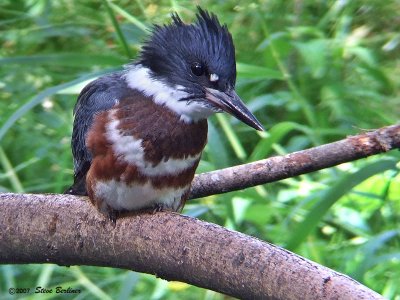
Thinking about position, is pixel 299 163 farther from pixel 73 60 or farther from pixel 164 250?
pixel 73 60

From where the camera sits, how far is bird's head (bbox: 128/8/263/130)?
1921 mm

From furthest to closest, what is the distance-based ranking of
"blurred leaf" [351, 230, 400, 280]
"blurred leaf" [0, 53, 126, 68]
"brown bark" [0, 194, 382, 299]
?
"blurred leaf" [0, 53, 126, 68]
"blurred leaf" [351, 230, 400, 280]
"brown bark" [0, 194, 382, 299]

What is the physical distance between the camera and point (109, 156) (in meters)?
1.94

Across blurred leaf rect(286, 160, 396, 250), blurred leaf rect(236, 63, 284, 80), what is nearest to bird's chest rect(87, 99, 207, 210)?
blurred leaf rect(286, 160, 396, 250)

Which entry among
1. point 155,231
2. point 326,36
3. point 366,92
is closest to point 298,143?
point 366,92

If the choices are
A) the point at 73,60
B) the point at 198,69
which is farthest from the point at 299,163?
the point at 73,60

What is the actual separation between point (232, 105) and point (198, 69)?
5.2 inches

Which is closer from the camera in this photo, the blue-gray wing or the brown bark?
the brown bark

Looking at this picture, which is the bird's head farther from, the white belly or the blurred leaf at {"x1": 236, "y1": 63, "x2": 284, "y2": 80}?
the blurred leaf at {"x1": 236, "y1": 63, "x2": 284, "y2": 80}

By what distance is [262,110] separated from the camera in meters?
3.53

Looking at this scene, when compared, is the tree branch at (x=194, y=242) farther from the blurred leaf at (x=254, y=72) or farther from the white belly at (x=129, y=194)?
the blurred leaf at (x=254, y=72)

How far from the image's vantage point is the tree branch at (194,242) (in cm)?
153

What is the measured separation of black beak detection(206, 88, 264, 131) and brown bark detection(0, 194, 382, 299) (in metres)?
0.24

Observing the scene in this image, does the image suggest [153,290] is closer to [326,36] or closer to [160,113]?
[160,113]
